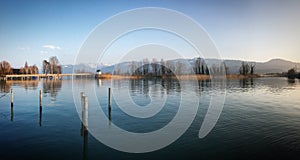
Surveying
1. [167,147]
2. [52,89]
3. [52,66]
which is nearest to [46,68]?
[52,66]

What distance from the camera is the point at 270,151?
9.95 meters

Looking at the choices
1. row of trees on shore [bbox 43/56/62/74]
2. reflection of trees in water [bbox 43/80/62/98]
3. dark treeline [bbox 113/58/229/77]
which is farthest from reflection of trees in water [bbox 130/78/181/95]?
row of trees on shore [bbox 43/56/62/74]

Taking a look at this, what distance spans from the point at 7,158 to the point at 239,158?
417 inches

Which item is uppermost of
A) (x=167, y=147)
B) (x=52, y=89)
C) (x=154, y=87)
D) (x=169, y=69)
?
(x=169, y=69)

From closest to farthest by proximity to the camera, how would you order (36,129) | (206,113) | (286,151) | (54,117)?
(286,151) < (36,129) < (54,117) < (206,113)

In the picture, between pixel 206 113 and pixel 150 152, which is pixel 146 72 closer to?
pixel 206 113

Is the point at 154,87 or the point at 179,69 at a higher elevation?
the point at 179,69

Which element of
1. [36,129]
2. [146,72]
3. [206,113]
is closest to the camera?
[36,129]

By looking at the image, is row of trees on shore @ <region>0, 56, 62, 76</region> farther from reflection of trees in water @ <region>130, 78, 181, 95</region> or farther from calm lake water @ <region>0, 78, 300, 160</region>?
calm lake water @ <region>0, 78, 300, 160</region>

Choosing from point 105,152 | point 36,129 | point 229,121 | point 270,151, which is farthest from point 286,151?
point 36,129

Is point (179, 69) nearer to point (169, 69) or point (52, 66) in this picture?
point (169, 69)

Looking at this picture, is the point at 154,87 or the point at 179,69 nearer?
the point at 154,87

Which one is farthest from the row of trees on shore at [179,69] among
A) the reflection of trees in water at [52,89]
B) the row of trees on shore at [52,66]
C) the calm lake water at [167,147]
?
the calm lake water at [167,147]

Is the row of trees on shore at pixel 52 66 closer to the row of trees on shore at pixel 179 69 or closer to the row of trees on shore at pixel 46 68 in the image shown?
the row of trees on shore at pixel 46 68
